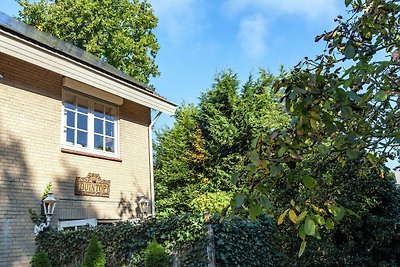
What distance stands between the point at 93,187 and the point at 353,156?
834 cm

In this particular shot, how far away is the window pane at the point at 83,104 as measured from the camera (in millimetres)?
9648

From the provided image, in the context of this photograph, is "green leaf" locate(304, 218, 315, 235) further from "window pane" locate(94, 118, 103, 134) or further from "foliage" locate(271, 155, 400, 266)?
"window pane" locate(94, 118, 103, 134)

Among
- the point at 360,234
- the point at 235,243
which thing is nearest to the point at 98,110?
the point at 235,243

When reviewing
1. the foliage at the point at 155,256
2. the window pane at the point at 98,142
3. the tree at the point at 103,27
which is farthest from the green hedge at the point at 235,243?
the tree at the point at 103,27

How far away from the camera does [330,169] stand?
266 inches

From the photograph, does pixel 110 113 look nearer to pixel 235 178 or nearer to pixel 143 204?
pixel 143 204

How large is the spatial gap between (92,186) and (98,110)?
1.94m

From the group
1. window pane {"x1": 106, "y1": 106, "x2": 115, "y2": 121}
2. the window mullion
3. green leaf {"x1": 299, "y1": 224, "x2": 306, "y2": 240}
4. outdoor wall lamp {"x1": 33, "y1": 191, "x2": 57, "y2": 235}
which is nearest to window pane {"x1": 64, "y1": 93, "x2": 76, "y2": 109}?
the window mullion

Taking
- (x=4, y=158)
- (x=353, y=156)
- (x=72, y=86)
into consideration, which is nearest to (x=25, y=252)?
(x=4, y=158)

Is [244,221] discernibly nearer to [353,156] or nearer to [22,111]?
[22,111]

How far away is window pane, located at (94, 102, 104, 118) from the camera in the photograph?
10016 mm

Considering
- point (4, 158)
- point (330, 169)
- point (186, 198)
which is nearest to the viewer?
point (330, 169)

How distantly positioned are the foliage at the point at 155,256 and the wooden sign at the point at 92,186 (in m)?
3.34

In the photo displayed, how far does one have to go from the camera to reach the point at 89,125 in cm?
973
